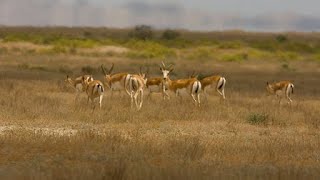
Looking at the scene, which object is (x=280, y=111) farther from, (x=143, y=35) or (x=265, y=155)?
(x=143, y=35)

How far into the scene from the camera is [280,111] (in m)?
20.5

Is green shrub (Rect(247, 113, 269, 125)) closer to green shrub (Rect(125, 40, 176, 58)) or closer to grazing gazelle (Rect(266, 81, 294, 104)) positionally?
grazing gazelle (Rect(266, 81, 294, 104))

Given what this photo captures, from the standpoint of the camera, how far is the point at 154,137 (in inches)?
536

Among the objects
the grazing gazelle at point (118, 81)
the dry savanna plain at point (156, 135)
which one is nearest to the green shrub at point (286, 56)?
the dry savanna plain at point (156, 135)

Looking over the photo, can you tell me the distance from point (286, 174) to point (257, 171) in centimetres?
48

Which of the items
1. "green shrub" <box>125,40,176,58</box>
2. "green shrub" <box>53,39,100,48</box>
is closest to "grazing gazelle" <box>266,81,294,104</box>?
"green shrub" <box>125,40,176,58</box>

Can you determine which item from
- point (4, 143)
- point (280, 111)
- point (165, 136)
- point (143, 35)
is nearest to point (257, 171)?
point (4, 143)

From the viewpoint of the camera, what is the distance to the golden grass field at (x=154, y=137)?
326 inches

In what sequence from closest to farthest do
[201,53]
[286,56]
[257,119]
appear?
[257,119] → [286,56] → [201,53]

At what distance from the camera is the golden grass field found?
8.28m

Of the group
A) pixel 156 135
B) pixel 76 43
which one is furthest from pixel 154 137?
pixel 76 43

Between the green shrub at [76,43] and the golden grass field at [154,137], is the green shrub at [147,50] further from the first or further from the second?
the golden grass field at [154,137]

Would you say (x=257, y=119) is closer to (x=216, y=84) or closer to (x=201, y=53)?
(x=216, y=84)

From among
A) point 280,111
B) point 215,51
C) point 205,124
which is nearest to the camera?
point 205,124
